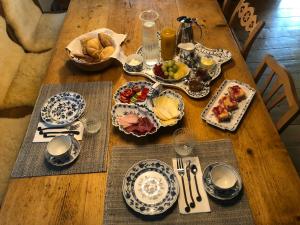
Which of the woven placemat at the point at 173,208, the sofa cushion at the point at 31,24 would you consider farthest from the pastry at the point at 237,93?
the sofa cushion at the point at 31,24

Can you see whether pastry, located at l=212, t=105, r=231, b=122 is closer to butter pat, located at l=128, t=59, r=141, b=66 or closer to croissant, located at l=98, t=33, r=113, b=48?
butter pat, located at l=128, t=59, r=141, b=66

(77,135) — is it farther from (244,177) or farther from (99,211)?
(244,177)

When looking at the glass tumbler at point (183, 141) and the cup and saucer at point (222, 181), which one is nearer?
the cup and saucer at point (222, 181)

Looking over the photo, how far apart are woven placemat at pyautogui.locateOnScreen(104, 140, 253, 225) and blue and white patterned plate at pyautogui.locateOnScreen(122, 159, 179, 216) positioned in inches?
0.9

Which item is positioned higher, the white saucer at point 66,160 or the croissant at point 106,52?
the croissant at point 106,52

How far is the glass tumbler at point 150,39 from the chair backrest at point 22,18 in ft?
3.54

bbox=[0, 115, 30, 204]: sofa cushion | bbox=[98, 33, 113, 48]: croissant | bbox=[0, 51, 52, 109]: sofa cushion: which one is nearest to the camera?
bbox=[0, 115, 30, 204]: sofa cushion

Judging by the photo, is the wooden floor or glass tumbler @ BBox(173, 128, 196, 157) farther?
the wooden floor

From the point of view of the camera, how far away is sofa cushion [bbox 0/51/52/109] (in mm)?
1739

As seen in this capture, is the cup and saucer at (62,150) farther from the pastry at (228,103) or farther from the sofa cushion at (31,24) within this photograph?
the sofa cushion at (31,24)

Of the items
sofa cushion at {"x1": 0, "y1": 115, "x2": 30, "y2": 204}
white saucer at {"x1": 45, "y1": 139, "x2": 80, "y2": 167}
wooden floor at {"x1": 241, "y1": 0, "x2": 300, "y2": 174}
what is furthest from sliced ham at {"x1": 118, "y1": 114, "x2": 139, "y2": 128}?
wooden floor at {"x1": 241, "y1": 0, "x2": 300, "y2": 174}

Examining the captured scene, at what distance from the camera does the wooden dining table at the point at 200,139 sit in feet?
3.01

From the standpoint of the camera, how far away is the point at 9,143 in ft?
4.95

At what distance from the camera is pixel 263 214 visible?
903 mm
